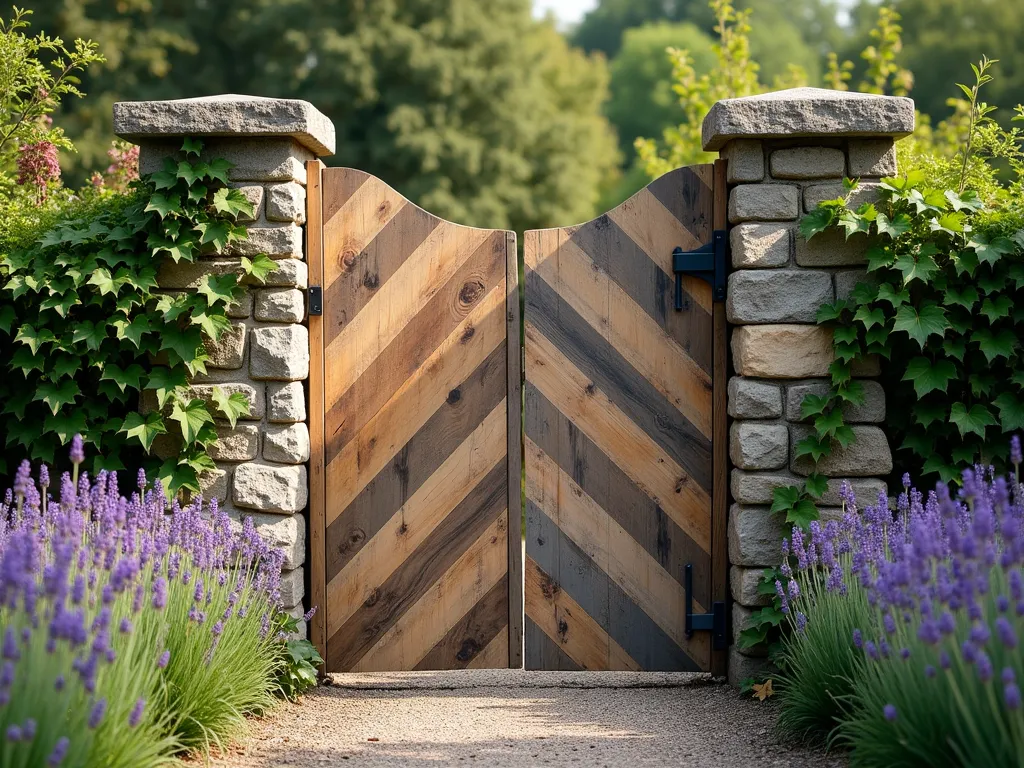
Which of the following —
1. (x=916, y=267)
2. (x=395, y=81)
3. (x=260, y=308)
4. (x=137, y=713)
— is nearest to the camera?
(x=137, y=713)

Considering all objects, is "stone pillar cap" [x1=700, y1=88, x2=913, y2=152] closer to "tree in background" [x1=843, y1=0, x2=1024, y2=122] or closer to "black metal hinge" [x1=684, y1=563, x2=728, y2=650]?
"black metal hinge" [x1=684, y1=563, x2=728, y2=650]

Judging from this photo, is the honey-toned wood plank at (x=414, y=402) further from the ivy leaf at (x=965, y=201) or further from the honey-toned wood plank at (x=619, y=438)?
the ivy leaf at (x=965, y=201)

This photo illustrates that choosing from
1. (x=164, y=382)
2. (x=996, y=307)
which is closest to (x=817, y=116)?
(x=996, y=307)

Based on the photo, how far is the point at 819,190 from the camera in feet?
13.3

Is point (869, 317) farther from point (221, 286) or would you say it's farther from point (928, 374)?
point (221, 286)

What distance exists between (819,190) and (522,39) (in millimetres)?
15535

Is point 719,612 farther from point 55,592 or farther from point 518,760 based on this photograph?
point 55,592

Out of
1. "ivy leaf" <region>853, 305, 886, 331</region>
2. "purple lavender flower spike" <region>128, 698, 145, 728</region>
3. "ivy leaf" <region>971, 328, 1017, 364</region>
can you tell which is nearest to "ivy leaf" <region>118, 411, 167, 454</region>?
"purple lavender flower spike" <region>128, 698, 145, 728</region>

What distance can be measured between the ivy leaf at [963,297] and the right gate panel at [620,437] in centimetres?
94

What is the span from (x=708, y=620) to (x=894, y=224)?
1774mm

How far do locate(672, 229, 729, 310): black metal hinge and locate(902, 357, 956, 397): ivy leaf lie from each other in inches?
31.4

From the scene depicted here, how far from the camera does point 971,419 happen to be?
3.90m

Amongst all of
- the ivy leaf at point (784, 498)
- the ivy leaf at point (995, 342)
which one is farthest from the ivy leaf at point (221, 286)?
the ivy leaf at point (995, 342)

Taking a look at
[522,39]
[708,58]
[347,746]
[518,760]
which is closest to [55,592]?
[347,746]
